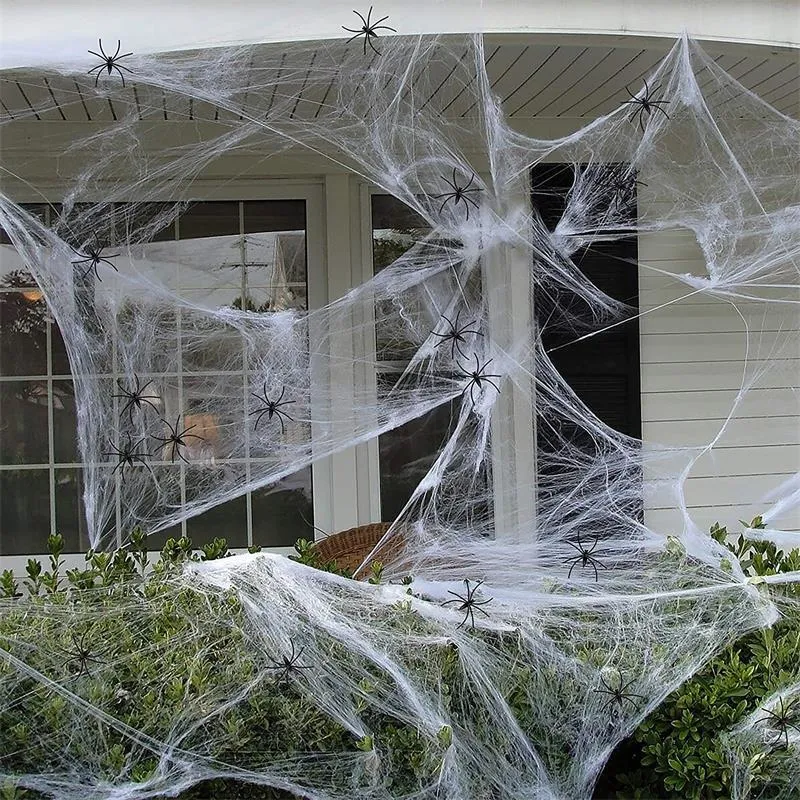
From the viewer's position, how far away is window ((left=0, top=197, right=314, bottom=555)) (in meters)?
4.29

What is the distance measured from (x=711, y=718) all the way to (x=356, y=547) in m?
1.80

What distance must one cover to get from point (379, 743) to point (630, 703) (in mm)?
833

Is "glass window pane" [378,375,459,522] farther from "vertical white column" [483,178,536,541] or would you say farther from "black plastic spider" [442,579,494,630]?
"black plastic spider" [442,579,494,630]

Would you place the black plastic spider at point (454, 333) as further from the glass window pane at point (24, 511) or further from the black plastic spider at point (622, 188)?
the glass window pane at point (24, 511)

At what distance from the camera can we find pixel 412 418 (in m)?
3.81

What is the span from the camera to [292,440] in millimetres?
3869

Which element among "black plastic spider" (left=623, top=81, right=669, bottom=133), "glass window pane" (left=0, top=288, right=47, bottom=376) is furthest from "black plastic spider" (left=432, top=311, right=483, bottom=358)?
"glass window pane" (left=0, top=288, right=47, bottom=376)

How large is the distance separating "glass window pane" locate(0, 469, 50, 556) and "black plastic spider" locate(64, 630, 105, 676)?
76.3 inches

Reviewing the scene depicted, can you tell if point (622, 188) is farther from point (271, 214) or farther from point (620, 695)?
point (620, 695)

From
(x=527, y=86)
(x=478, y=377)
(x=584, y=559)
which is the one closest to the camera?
(x=584, y=559)

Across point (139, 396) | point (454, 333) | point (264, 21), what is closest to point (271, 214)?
point (139, 396)

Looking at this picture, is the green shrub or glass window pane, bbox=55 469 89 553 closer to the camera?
the green shrub

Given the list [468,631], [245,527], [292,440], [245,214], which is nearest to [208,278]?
[245,214]

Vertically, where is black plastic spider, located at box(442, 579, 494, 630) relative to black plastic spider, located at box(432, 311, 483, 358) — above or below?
below
